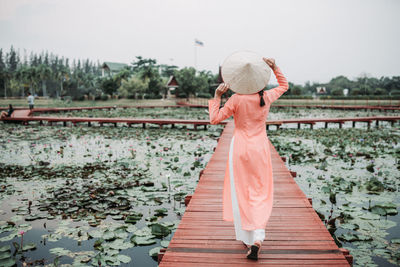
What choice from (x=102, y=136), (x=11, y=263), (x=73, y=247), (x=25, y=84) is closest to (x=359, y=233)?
(x=73, y=247)

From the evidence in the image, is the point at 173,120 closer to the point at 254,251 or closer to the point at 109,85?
the point at 254,251

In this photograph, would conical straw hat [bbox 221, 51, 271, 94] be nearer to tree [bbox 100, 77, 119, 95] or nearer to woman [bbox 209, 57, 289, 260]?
woman [bbox 209, 57, 289, 260]

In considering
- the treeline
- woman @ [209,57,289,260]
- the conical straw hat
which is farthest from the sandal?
the treeline

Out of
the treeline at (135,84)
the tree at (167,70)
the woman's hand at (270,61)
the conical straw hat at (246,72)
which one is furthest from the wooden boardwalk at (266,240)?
the tree at (167,70)

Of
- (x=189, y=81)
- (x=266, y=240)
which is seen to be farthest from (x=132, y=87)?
(x=266, y=240)

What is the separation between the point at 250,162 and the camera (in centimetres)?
227

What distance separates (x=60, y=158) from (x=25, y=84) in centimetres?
4933

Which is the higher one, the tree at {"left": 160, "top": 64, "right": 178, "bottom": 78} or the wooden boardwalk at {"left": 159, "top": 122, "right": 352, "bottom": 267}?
the tree at {"left": 160, "top": 64, "right": 178, "bottom": 78}

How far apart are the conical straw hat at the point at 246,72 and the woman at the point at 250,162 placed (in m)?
0.05

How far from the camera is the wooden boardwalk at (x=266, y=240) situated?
2240 millimetres

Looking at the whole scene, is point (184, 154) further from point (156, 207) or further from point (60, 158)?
point (156, 207)

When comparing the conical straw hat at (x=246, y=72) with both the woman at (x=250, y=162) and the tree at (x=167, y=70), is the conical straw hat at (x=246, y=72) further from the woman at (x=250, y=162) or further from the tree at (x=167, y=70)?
the tree at (x=167, y=70)

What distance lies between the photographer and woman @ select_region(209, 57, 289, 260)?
224 cm

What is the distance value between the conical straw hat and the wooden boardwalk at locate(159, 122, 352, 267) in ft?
4.07
